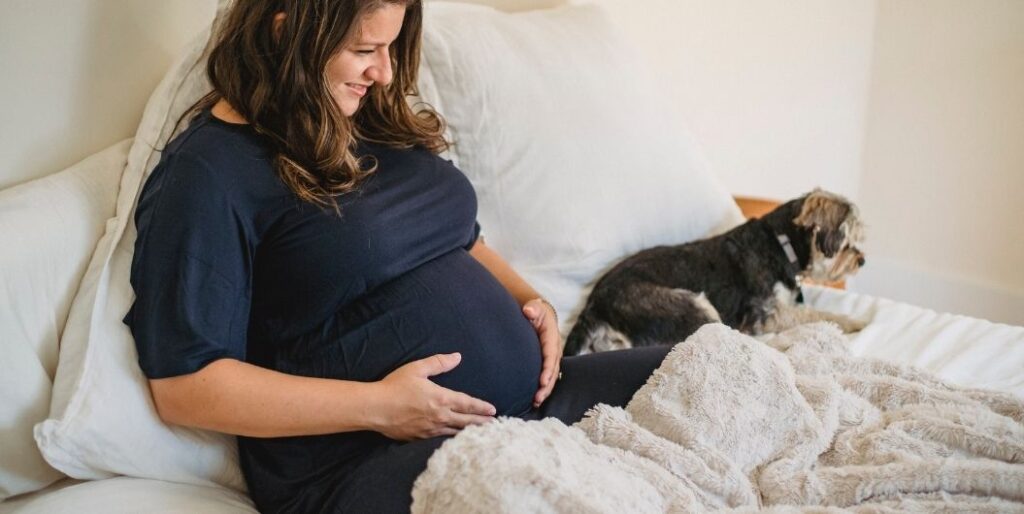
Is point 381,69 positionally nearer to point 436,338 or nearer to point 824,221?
point 436,338

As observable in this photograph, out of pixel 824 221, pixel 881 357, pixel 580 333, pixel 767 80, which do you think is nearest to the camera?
pixel 881 357

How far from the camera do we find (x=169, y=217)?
1121mm

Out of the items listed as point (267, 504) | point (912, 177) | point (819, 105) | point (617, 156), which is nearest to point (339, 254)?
point (267, 504)

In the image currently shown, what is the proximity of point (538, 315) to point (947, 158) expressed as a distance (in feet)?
7.80

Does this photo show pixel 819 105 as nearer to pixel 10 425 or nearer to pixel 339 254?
pixel 339 254

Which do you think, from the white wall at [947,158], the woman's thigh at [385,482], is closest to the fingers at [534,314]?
the woman's thigh at [385,482]

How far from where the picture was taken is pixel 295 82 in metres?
1.25

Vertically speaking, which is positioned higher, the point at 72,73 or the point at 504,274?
the point at 72,73

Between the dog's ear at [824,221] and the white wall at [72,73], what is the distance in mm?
Answer: 1542

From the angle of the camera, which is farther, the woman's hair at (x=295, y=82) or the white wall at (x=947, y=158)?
the white wall at (x=947, y=158)

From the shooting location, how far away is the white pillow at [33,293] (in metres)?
1.17

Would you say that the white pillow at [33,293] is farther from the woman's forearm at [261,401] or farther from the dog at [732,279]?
the dog at [732,279]

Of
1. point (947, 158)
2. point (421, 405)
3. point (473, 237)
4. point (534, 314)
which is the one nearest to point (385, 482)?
point (421, 405)

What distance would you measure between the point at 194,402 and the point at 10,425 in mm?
246
